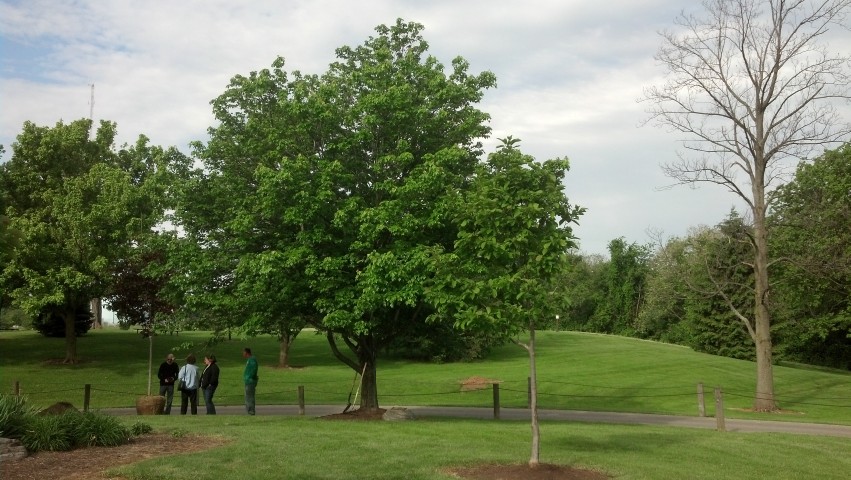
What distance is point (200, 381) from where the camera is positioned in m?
21.4

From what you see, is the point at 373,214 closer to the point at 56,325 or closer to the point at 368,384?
the point at 368,384

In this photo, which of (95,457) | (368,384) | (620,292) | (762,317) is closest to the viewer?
(95,457)

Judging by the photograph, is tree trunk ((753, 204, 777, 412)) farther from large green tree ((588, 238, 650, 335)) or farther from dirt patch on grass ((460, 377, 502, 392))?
large green tree ((588, 238, 650, 335))

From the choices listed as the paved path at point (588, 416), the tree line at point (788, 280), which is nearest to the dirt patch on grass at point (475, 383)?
the paved path at point (588, 416)

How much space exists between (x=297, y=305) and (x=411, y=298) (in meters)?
3.73

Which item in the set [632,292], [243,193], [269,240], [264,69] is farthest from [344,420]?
[632,292]

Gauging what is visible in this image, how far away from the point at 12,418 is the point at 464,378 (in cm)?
2656

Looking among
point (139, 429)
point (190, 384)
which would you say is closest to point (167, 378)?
point (190, 384)

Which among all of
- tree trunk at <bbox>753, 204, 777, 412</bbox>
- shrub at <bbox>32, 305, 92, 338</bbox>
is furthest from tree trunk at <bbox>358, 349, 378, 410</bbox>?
shrub at <bbox>32, 305, 92, 338</bbox>

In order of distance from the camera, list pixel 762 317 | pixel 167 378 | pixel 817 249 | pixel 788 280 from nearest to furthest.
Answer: pixel 167 378, pixel 762 317, pixel 817 249, pixel 788 280

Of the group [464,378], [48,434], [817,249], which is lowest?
[464,378]

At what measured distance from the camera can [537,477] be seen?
1099cm

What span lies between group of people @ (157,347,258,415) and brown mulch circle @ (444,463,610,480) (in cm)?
1063

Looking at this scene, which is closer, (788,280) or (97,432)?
(97,432)
